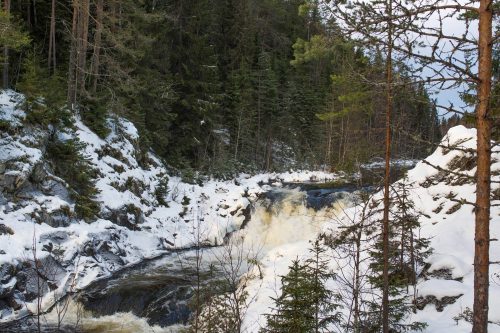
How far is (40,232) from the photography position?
1166 centimetres

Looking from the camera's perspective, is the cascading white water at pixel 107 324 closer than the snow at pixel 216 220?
No

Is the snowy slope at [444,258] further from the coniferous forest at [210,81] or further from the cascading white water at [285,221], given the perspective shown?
the cascading white water at [285,221]

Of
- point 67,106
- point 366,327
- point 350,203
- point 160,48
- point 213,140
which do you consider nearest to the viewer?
point 366,327

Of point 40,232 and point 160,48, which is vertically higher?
point 160,48

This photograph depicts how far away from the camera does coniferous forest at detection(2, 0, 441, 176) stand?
7070 mm

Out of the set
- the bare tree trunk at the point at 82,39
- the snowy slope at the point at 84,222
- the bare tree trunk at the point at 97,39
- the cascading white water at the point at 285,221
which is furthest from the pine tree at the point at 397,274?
the bare tree trunk at the point at 82,39

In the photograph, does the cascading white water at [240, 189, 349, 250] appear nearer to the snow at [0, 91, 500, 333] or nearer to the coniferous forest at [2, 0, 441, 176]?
the snow at [0, 91, 500, 333]

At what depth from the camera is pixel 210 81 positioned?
2725 cm

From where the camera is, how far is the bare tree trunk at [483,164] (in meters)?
4.64

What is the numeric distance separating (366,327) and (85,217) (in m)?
9.79

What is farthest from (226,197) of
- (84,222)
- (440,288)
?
(440,288)

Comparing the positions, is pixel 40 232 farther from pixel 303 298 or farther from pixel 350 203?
pixel 350 203

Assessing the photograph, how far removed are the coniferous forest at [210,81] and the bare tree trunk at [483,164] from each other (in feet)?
1.94

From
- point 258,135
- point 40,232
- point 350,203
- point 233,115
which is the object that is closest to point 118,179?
point 40,232
